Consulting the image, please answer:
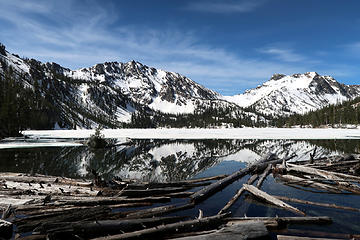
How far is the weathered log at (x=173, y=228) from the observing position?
8680 mm

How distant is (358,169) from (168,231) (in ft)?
64.4

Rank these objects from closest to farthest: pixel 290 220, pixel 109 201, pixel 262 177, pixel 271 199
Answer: pixel 290 220
pixel 109 201
pixel 271 199
pixel 262 177

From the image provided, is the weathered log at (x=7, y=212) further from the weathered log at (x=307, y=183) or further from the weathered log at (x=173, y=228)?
the weathered log at (x=307, y=183)

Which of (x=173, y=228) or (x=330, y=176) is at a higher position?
(x=330, y=176)

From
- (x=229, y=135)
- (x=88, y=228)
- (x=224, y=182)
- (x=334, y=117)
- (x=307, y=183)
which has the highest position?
(x=334, y=117)

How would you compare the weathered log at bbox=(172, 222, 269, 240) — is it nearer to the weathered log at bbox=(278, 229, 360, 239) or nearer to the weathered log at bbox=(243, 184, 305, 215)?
the weathered log at bbox=(278, 229, 360, 239)

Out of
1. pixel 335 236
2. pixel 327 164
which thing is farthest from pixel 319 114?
pixel 335 236

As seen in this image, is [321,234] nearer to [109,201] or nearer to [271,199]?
[271,199]

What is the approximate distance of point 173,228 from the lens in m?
9.30

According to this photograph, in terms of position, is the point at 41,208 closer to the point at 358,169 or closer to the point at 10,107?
the point at 358,169

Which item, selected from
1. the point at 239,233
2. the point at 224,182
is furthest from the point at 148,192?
the point at 239,233

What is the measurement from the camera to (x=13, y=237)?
9.42 metres

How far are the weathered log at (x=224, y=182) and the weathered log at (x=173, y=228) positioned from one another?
376 centimetres

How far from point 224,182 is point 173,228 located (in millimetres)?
8925
